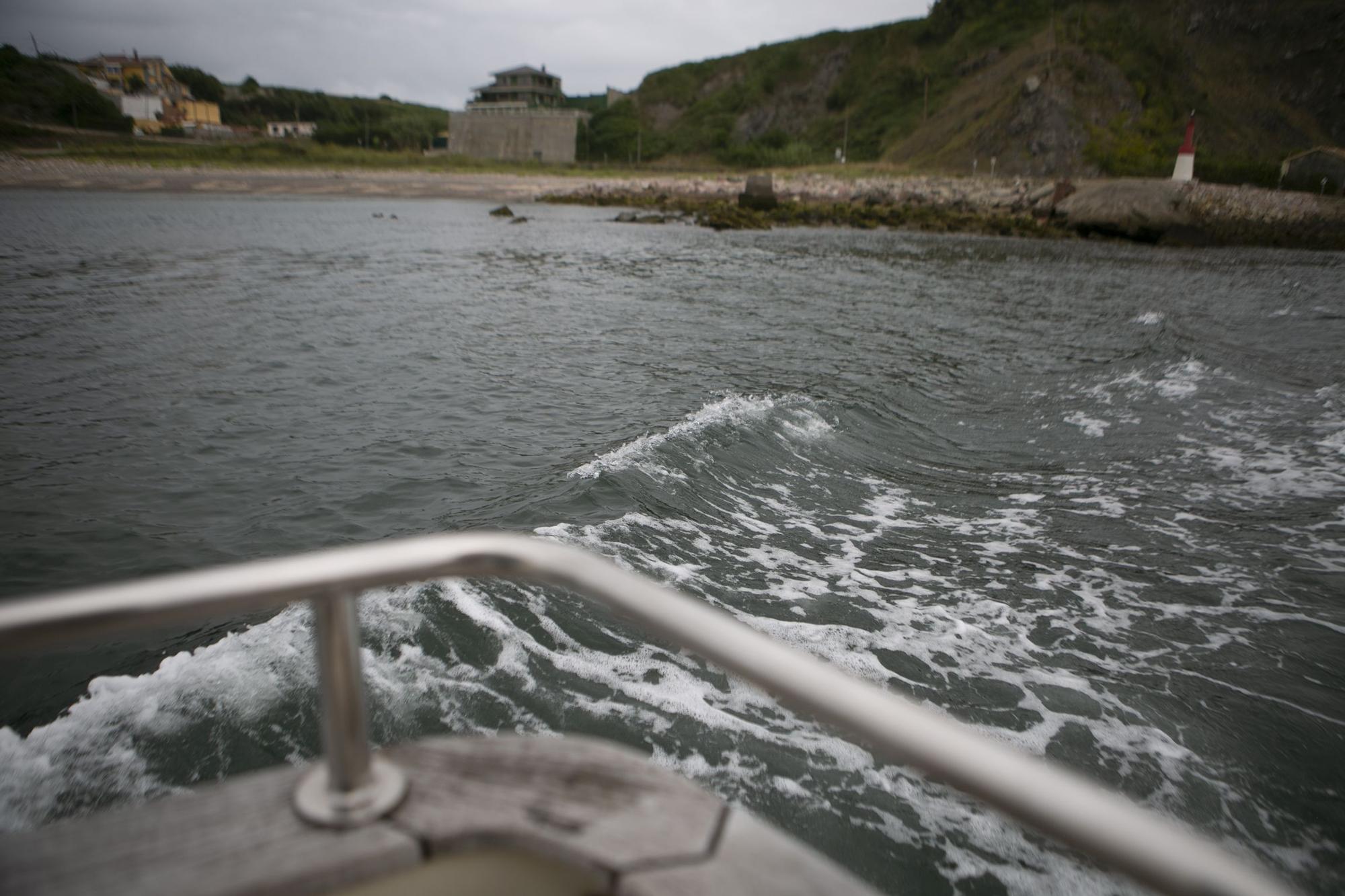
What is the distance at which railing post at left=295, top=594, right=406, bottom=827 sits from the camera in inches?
45.8

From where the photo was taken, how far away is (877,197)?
1848 inches

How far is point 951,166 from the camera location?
61.8 meters

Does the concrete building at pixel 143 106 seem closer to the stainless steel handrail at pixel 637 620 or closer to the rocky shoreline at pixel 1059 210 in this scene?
the rocky shoreline at pixel 1059 210

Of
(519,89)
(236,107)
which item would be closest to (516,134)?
(519,89)

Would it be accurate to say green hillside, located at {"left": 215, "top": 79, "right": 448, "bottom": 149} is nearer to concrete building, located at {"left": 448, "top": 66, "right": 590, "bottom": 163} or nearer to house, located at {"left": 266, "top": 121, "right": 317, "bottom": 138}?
house, located at {"left": 266, "top": 121, "right": 317, "bottom": 138}

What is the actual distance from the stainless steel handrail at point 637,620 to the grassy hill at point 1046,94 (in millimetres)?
59378

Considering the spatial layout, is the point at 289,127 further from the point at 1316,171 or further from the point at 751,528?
the point at 751,528

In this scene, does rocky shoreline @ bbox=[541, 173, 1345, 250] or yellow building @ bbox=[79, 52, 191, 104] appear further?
yellow building @ bbox=[79, 52, 191, 104]

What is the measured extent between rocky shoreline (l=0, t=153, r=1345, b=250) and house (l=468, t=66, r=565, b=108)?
45.4 meters

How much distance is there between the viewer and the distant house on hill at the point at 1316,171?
4328cm

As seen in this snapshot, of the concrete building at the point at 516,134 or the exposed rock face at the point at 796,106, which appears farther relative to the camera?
the exposed rock face at the point at 796,106

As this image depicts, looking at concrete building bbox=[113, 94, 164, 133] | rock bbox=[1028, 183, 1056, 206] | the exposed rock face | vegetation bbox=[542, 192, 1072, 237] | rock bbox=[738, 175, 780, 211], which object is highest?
the exposed rock face

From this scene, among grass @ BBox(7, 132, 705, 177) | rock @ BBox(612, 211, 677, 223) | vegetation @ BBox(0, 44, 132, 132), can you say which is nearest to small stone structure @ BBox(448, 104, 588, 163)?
grass @ BBox(7, 132, 705, 177)

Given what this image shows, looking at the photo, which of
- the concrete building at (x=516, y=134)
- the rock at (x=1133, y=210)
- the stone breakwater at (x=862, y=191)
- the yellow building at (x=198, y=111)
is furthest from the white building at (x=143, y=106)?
the rock at (x=1133, y=210)
